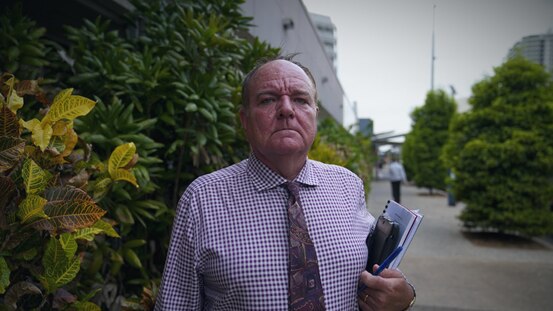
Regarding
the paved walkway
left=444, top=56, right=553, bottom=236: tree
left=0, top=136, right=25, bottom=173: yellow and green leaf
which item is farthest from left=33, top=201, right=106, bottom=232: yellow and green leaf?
left=444, top=56, right=553, bottom=236: tree

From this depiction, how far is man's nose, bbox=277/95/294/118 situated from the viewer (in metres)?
1.46

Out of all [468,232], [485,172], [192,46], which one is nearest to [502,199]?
[485,172]

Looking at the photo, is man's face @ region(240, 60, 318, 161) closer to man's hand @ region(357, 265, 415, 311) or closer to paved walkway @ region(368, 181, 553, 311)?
man's hand @ region(357, 265, 415, 311)

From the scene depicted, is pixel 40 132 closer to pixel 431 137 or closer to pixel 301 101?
pixel 301 101

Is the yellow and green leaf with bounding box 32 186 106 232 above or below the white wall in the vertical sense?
below

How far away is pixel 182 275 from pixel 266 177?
46cm

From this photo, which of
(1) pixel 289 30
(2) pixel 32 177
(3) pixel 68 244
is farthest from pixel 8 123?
(1) pixel 289 30

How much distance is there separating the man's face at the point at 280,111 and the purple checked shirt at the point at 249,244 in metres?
0.11

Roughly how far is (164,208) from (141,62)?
3.22 ft

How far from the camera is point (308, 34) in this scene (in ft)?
42.3

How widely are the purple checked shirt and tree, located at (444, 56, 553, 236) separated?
7.55 m

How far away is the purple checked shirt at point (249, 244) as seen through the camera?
4.42 ft

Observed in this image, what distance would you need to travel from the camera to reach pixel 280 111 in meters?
1.46

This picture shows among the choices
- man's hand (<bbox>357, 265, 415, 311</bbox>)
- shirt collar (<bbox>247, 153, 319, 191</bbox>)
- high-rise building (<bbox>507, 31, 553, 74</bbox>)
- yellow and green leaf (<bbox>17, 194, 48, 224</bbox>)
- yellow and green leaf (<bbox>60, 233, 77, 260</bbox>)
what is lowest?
man's hand (<bbox>357, 265, 415, 311</bbox>)
